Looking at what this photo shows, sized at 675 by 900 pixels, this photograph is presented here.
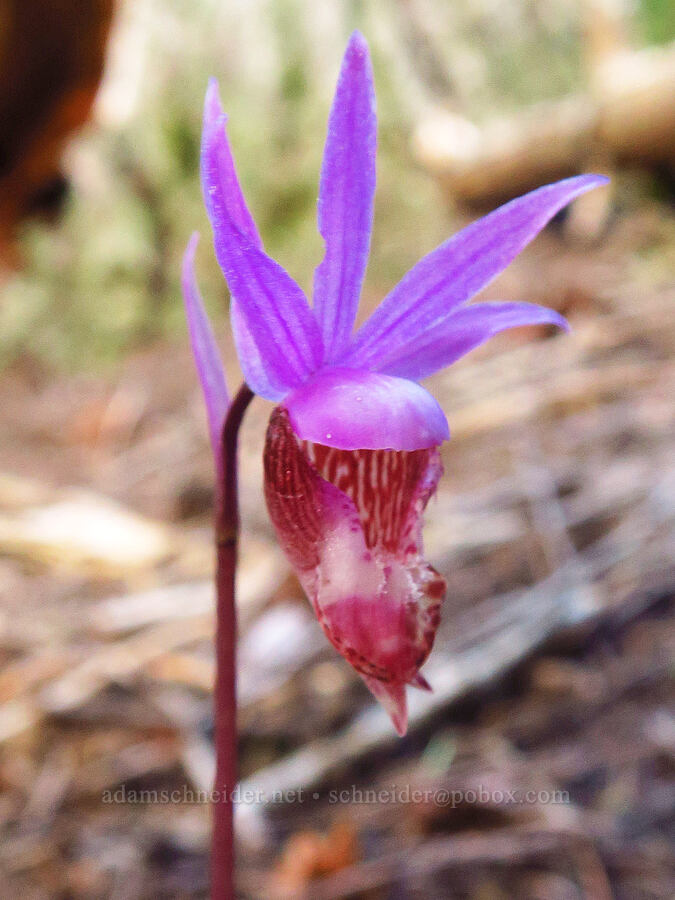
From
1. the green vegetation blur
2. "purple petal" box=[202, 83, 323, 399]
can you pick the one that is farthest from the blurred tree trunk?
"purple petal" box=[202, 83, 323, 399]

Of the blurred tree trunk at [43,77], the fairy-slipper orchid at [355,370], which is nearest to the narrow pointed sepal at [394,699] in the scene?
the fairy-slipper orchid at [355,370]

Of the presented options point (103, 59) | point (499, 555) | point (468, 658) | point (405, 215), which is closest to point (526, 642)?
point (468, 658)

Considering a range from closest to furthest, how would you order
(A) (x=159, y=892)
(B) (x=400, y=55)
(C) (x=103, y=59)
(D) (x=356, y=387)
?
(D) (x=356, y=387) → (A) (x=159, y=892) → (C) (x=103, y=59) → (B) (x=400, y=55)

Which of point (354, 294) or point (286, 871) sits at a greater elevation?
point (354, 294)

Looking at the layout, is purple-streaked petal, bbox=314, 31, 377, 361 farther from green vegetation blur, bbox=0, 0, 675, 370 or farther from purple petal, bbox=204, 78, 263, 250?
green vegetation blur, bbox=0, 0, 675, 370

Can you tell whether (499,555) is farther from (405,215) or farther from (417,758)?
(405,215)

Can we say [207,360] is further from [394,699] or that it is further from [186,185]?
[186,185]
